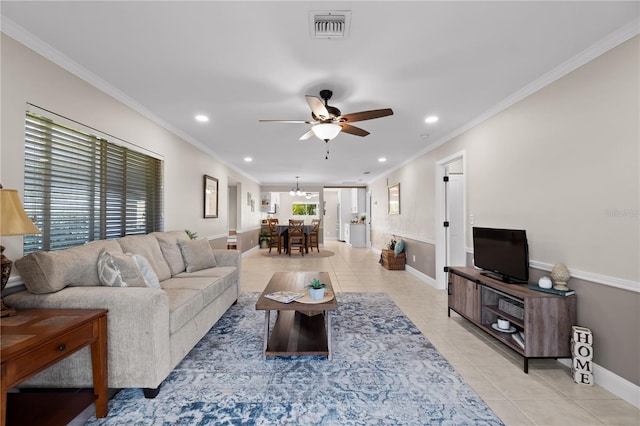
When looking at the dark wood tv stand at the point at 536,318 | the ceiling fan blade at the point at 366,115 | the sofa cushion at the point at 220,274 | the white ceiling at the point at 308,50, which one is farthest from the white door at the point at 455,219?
the sofa cushion at the point at 220,274

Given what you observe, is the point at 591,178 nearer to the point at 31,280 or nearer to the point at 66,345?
the point at 66,345

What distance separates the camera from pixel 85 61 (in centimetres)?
220

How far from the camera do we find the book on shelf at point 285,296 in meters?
2.35

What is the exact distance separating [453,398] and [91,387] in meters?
2.36

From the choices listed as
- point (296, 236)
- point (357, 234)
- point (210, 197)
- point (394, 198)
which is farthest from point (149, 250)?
point (357, 234)

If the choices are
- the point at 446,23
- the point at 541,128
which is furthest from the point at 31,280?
the point at 541,128

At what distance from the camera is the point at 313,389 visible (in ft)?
6.31

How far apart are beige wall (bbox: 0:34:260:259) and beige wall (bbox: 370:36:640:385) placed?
401 centimetres

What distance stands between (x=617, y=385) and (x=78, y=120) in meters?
4.53

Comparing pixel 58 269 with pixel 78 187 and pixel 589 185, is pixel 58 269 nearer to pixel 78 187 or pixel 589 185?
pixel 78 187

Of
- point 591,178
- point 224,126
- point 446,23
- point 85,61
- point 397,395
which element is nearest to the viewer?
point 446,23

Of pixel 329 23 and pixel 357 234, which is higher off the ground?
pixel 329 23

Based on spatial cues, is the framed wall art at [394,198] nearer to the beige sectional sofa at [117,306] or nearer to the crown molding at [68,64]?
the crown molding at [68,64]

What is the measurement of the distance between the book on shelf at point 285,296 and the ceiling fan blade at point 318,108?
1655 millimetres
